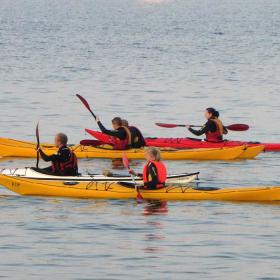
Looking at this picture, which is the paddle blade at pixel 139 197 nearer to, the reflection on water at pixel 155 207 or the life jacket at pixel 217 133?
the reflection on water at pixel 155 207

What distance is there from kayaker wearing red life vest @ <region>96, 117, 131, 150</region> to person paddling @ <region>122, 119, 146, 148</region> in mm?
100

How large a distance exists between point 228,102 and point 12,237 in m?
29.3

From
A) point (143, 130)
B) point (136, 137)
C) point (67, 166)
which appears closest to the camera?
point (67, 166)

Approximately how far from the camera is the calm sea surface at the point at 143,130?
83.3 feet

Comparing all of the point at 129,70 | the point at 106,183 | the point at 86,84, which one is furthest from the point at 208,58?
the point at 106,183

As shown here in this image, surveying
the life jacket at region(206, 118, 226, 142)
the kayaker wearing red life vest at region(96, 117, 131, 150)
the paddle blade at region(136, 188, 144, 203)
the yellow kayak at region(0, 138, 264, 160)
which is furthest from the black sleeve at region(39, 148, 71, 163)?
the life jacket at region(206, 118, 226, 142)

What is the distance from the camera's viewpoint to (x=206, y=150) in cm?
3741

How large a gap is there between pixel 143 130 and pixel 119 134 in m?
9.56

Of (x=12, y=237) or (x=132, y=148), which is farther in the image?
(x=132, y=148)

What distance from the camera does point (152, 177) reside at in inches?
1164

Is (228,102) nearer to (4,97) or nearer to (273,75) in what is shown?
(4,97)

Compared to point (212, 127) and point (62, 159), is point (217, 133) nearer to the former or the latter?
point (212, 127)

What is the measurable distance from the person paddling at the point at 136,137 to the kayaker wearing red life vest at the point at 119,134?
10cm

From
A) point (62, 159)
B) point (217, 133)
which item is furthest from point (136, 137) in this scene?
point (62, 159)
